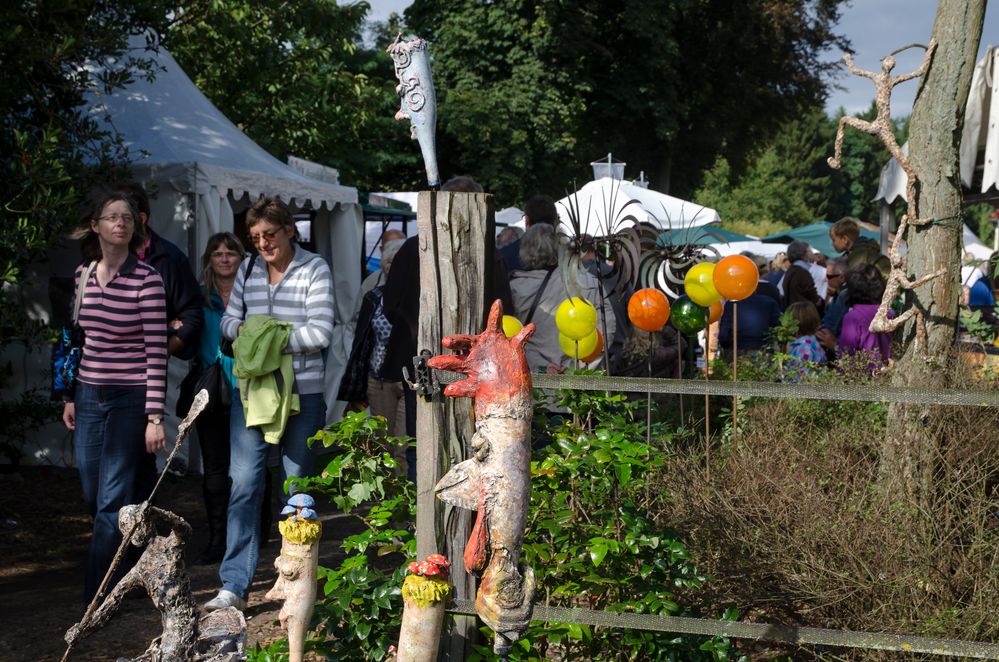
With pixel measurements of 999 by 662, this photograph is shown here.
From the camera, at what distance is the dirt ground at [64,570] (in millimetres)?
4617

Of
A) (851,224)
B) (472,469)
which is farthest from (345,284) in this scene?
(472,469)

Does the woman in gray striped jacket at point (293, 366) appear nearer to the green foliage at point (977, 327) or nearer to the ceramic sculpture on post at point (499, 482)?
the ceramic sculpture on post at point (499, 482)

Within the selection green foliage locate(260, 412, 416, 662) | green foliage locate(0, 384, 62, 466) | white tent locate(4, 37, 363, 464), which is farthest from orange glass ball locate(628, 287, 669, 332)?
green foliage locate(0, 384, 62, 466)

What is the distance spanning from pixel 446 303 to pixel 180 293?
2646 mm

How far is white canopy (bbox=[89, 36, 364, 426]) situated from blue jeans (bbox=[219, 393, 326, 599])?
263cm

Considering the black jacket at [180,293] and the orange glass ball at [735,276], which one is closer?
the black jacket at [180,293]

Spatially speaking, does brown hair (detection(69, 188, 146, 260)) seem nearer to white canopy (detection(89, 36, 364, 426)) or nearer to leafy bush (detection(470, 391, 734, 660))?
leafy bush (detection(470, 391, 734, 660))

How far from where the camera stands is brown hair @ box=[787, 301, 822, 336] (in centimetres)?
721

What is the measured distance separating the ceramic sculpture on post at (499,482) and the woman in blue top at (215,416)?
337 centimetres

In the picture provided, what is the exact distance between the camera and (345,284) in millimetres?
9945

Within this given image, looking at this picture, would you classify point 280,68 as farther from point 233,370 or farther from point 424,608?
point 424,608

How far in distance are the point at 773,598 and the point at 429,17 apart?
1122 inches

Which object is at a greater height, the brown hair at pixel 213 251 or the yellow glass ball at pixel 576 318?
the brown hair at pixel 213 251

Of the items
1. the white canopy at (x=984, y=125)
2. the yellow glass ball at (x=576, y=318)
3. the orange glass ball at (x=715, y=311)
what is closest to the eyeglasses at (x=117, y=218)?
the yellow glass ball at (x=576, y=318)
